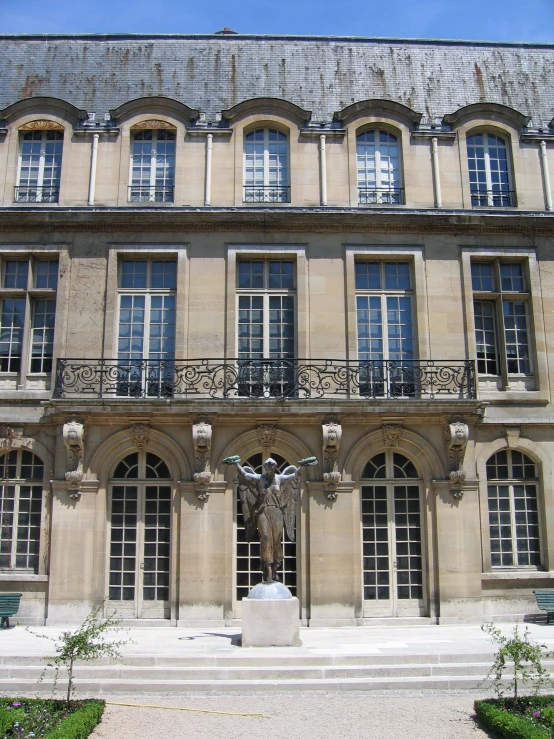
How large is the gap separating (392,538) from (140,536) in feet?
17.1

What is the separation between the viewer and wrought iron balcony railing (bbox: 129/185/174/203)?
1792cm

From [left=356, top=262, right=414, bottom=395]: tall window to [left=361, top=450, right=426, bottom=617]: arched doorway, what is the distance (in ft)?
5.37

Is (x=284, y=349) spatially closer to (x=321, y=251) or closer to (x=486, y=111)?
(x=321, y=251)

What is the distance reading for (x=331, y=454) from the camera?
52.5ft

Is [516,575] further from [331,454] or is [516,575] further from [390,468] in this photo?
[331,454]

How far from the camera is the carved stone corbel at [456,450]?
16047 millimetres

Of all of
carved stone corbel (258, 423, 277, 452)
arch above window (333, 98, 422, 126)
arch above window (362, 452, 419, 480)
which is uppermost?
arch above window (333, 98, 422, 126)

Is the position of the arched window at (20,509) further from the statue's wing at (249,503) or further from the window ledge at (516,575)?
the window ledge at (516,575)

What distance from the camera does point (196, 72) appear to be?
64.0ft

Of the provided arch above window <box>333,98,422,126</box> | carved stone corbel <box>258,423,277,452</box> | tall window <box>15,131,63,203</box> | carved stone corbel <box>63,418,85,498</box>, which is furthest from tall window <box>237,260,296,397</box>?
tall window <box>15,131,63,203</box>

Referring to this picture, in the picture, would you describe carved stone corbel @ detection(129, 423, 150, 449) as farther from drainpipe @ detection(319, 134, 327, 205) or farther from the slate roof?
the slate roof

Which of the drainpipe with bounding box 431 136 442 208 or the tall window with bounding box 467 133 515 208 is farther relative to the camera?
the tall window with bounding box 467 133 515 208

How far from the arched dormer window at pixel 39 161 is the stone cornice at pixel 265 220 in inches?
31.0

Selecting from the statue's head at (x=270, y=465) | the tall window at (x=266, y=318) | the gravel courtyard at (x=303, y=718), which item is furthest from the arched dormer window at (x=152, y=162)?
the gravel courtyard at (x=303, y=718)
